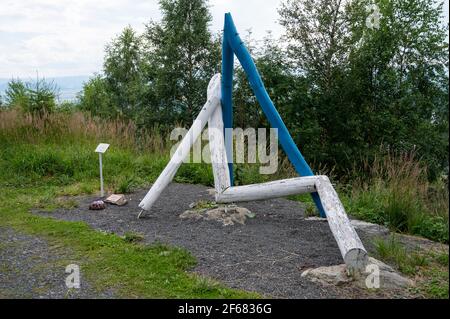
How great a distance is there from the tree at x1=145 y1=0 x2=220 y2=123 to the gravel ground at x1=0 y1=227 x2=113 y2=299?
1026 cm

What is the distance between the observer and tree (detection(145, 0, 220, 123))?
47.4 ft

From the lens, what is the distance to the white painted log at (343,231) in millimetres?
3598

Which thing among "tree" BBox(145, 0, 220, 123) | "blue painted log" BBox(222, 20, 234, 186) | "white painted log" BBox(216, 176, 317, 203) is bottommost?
"white painted log" BBox(216, 176, 317, 203)

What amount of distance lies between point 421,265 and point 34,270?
3556mm

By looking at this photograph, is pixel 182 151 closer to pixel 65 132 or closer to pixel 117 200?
pixel 117 200

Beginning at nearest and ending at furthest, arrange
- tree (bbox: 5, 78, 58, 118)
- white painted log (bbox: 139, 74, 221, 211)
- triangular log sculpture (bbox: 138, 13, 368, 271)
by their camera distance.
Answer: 1. triangular log sculpture (bbox: 138, 13, 368, 271)
2. white painted log (bbox: 139, 74, 221, 211)
3. tree (bbox: 5, 78, 58, 118)

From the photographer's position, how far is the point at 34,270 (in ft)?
13.0

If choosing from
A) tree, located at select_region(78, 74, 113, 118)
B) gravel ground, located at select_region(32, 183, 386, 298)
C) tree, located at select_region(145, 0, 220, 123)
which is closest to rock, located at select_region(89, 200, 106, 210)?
gravel ground, located at select_region(32, 183, 386, 298)

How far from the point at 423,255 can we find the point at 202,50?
39.1 ft

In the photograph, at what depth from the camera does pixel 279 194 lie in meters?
4.75

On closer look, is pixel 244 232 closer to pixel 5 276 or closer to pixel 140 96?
pixel 5 276

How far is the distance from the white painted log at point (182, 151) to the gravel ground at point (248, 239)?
28cm

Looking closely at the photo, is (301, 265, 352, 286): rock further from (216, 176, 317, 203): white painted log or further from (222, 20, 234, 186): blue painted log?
(222, 20, 234, 186): blue painted log
